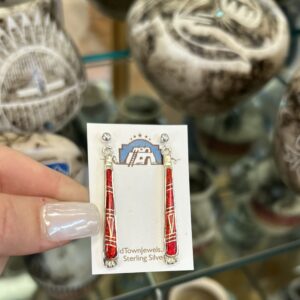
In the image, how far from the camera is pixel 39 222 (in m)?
0.26

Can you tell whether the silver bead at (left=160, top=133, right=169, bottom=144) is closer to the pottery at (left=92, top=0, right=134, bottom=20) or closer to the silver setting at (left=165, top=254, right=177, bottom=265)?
the silver setting at (left=165, top=254, right=177, bottom=265)

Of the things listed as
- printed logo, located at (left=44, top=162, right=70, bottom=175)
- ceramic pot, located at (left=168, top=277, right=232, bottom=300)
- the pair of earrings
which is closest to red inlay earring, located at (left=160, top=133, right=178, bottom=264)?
the pair of earrings

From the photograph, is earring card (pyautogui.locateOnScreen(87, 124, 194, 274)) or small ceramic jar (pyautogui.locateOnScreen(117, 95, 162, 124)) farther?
small ceramic jar (pyautogui.locateOnScreen(117, 95, 162, 124))

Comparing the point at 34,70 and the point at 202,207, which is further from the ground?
the point at 34,70

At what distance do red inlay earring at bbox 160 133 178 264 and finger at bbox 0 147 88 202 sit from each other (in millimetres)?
60

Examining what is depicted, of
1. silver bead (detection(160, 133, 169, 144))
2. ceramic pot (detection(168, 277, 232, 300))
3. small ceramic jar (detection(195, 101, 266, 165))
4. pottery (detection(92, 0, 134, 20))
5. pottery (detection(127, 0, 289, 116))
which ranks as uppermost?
pottery (detection(92, 0, 134, 20))

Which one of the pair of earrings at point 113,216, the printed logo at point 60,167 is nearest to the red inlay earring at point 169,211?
the pair of earrings at point 113,216

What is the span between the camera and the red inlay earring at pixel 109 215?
0.24 m

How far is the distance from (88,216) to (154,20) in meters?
0.18

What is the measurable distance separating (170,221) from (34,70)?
0.52ft

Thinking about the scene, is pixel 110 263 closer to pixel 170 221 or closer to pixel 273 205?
pixel 170 221

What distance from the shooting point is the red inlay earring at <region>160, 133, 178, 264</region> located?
0.81 ft

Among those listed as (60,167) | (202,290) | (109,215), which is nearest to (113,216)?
(109,215)

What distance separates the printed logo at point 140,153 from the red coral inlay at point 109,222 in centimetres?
1
